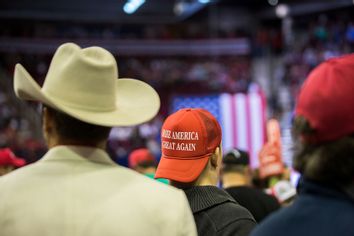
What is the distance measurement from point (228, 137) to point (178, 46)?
532 inches

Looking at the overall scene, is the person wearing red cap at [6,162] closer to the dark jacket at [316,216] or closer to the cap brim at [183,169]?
the cap brim at [183,169]

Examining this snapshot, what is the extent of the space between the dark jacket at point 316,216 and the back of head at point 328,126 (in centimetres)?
3

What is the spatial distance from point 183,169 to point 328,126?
96 centimetres

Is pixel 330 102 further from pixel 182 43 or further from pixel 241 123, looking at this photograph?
pixel 182 43

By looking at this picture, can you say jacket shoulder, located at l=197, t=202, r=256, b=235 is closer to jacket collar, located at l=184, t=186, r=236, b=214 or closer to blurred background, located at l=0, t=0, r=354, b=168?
jacket collar, located at l=184, t=186, r=236, b=214

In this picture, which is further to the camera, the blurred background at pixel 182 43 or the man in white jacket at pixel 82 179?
the blurred background at pixel 182 43

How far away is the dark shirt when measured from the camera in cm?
352

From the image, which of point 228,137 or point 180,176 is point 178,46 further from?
point 180,176

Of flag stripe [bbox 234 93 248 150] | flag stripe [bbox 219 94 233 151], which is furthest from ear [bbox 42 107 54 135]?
flag stripe [bbox 219 94 233 151]

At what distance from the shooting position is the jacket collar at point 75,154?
163 cm

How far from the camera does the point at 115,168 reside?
5.43 feet

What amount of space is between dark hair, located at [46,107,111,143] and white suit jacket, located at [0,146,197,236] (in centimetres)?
3

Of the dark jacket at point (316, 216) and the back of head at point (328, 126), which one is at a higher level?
the back of head at point (328, 126)

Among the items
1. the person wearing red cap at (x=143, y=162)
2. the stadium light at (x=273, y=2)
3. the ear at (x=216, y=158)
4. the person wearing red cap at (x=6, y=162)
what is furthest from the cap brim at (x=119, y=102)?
the stadium light at (x=273, y=2)
